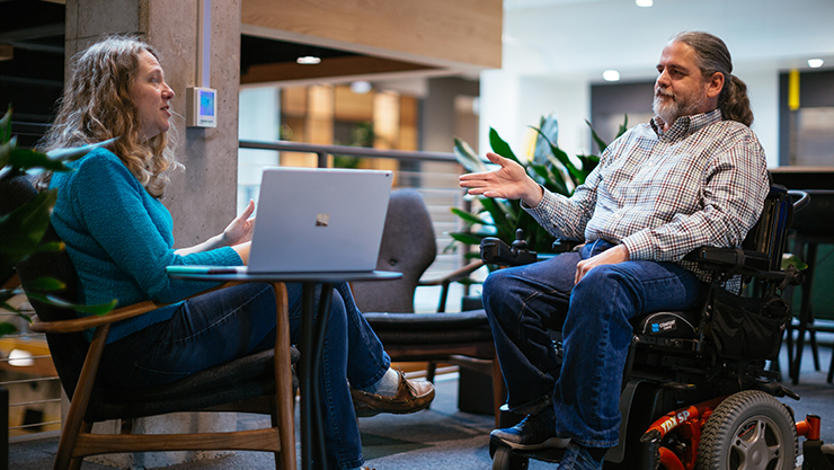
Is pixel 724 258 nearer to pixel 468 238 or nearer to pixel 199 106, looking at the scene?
pixel 468 238

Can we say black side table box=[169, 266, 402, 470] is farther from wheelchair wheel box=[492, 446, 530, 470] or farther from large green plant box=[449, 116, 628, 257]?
large green plant box=[449, 116, 628, 257]

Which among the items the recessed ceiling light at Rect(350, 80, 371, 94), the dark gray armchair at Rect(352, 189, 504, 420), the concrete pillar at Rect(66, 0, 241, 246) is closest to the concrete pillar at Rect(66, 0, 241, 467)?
the concrete pillar at Rect(66, 0, 241, 246)

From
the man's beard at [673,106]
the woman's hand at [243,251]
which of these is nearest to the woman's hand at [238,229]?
the woman's hand at [243,251]

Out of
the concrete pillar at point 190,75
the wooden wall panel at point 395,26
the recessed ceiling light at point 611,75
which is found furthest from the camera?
the recessed ceiling light at point 611,75

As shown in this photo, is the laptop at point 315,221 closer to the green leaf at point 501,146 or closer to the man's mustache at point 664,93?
the man's mustache at point 664,93

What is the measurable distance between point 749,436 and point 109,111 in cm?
177

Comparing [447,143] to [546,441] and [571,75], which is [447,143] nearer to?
[571,75]

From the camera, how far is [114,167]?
5.88ft

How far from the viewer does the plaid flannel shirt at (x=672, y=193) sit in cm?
223

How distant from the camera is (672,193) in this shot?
7.74 ft

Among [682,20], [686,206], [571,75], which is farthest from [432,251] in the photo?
[571,75]

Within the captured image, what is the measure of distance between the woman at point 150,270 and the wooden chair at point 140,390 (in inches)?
1.3

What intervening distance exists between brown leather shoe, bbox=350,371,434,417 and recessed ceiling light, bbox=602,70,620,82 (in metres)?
7.29

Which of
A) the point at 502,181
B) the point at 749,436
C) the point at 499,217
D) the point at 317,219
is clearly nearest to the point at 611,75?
the point at 499,217
